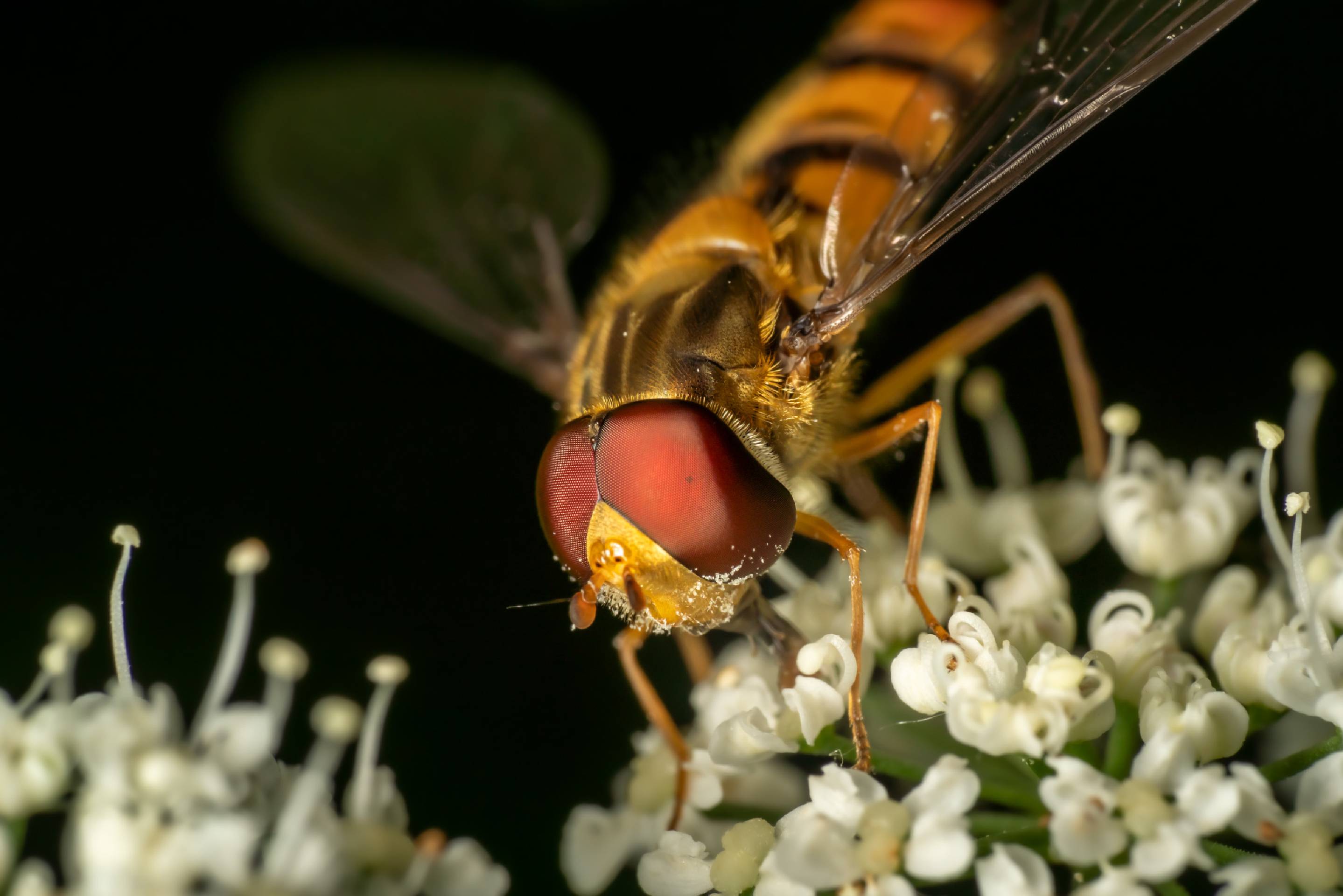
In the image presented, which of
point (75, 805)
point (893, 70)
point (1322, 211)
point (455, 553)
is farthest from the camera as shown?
point (1322, 211)

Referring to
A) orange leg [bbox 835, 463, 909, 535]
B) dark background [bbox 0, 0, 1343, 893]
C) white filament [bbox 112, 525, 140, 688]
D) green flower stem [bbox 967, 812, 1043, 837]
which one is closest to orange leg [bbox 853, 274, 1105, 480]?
orange leg [bbox 835, 463, 909, 535]

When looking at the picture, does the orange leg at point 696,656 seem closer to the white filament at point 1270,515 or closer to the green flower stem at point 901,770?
the green flower stem at point 901,770

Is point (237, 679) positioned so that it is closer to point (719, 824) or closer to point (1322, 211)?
point (719, 824)

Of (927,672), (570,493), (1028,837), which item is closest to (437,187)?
(570,493)

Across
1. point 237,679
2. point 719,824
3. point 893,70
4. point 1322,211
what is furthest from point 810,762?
point 1322,211

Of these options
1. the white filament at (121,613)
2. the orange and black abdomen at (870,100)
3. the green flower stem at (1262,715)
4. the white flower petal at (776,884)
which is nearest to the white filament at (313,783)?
the white filament at (121,613)

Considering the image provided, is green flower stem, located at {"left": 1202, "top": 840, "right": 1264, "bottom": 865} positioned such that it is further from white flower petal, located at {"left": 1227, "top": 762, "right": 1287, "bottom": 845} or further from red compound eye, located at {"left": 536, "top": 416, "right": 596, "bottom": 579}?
red compound eye, located at {"left": 536, "top": 416, "right": 596, "bottom": 579}

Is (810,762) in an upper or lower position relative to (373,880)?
upper
